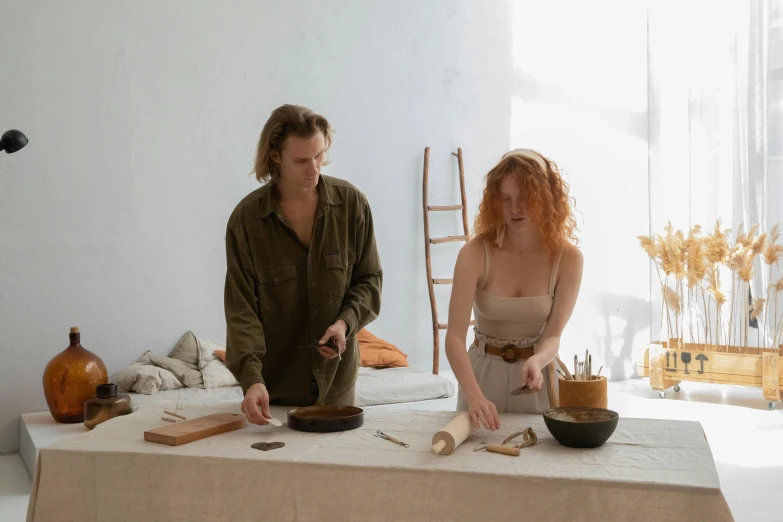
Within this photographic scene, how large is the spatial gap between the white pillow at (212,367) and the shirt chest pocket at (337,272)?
239 cm

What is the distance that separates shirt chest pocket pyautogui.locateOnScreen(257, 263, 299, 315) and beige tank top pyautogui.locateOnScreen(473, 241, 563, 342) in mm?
576

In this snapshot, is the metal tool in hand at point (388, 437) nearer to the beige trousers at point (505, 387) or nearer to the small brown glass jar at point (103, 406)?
the beige trousers at point (505, 387)

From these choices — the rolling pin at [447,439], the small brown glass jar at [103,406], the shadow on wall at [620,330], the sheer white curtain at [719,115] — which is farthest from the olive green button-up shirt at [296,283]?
the shadow on wall at [620,330]

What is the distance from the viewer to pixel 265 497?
182 centimetres

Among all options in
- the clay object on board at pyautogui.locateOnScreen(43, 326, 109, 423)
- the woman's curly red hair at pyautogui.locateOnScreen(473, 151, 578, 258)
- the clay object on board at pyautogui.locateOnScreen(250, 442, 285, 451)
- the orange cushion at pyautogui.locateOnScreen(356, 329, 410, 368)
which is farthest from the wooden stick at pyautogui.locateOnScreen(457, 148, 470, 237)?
the clay object on board at pyautogui.locateOnScreen(250, 442, 285, 451)

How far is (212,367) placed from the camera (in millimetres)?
4723

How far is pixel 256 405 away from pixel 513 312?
2.74 feet

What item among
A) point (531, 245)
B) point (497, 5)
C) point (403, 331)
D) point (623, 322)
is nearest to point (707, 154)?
point (623, 322)

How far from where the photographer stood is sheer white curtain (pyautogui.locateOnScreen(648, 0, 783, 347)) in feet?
19.9

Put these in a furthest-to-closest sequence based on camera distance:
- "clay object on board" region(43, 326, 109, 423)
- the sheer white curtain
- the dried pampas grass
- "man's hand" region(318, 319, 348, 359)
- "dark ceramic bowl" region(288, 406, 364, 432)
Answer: the sheer white curtain < the dried pampas grass < "clay object on board" region(43, 326, 109, 423) < "man's hand" region(318, 319, 348, 359) < "dark ceramic bowl" region(288, 406, 364, 432)

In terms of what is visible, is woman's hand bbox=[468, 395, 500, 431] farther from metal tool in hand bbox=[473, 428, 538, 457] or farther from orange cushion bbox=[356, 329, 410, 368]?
orange cushion bbox=[356, 329, 410, 368]

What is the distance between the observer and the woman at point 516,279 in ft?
7.84

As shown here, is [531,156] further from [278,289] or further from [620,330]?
[620,330]

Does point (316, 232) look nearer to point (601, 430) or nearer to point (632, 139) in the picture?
point (601, 430)
